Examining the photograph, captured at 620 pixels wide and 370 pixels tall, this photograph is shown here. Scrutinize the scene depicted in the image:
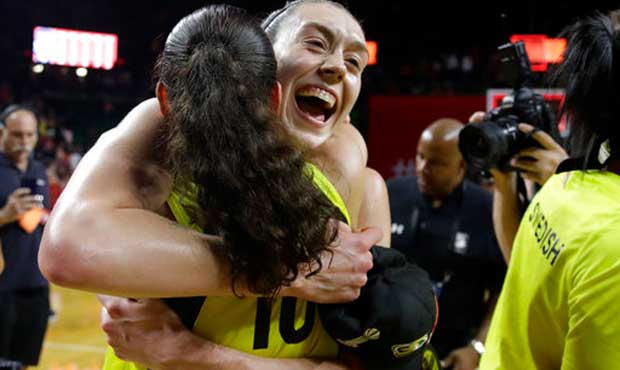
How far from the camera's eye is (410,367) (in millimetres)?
1293

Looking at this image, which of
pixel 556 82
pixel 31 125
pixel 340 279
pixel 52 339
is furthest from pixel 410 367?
pixel 52 339

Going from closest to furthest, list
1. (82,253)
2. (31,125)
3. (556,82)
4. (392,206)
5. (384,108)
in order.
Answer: (82,253)
(556,82)
(392,206)
(31,125)
(384,108)

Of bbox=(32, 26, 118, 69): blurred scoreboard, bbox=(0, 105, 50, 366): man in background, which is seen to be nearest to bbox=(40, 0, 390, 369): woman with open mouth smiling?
bbox=(0, 105, 50, 366): man in background

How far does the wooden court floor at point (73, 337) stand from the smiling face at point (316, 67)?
4356 millimetres

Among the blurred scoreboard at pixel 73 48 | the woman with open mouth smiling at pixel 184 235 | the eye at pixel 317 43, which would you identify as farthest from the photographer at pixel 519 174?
the blurred scoreboard at pixel 73 48

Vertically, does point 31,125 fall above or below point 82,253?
below

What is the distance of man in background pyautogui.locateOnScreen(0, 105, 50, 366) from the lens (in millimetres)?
4320

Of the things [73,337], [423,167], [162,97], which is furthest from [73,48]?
[162,97]

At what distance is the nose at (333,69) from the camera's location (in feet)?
5.08

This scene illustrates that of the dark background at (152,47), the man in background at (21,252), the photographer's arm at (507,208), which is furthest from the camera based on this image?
the dark background at (152,47)

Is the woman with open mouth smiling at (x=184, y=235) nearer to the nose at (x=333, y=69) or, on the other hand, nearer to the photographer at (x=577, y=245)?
the nose at (x=333, y=69)

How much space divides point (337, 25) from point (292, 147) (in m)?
0.53

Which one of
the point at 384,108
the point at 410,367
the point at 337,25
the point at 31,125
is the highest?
the point at 337,25

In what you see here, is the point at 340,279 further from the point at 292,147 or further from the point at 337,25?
the point at 337,25
